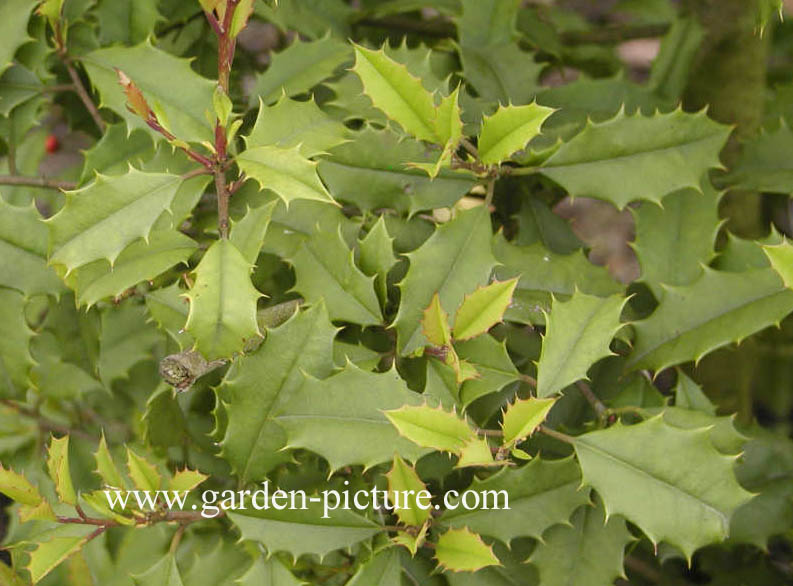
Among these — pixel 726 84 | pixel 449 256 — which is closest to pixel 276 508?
pixel 449 256

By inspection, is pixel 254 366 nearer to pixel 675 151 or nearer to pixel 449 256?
pixel 449 256

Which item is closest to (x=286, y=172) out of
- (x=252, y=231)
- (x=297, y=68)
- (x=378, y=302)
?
(x=252, y=231)

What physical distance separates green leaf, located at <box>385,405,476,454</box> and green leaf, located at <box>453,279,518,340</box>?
0.08 m

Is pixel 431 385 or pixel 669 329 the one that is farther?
pixel 669 329

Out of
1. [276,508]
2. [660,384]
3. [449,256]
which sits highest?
[449,256]

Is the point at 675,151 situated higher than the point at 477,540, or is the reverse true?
the point at 675,151

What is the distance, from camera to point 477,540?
0.77m

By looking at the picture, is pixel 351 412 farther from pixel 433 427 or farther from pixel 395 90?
pixel 395 90

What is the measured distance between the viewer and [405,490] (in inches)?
29.8

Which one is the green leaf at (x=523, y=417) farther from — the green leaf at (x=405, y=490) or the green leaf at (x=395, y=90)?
the green leaf at (x=395, y=90)

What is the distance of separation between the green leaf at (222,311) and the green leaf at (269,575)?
22 centimetres

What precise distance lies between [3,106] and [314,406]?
0.53 meters

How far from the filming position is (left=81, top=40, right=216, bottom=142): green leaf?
0.87 m

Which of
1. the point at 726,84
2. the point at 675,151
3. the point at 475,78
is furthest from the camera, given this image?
the point at 726,84
